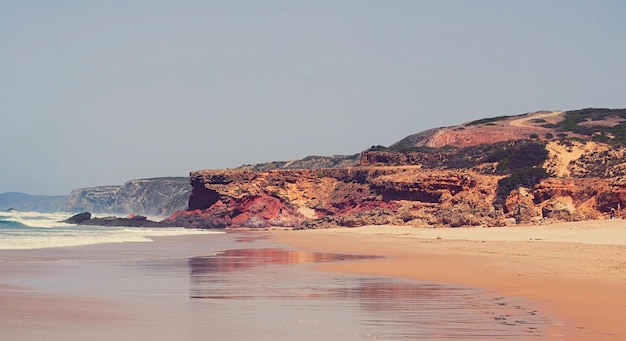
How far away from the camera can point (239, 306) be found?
12.0 m

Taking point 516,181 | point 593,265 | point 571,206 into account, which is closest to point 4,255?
point 593,265

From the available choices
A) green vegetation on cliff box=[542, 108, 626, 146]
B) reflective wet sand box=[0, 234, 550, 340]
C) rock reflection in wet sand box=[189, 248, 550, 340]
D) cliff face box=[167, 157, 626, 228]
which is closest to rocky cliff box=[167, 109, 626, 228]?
cliff face box=[167, 157, 626, 228]

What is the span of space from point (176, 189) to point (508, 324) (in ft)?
481

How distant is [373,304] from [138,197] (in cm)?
14964

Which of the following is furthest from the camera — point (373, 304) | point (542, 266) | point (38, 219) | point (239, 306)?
point (38, 219)

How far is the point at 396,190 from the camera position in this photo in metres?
59.2

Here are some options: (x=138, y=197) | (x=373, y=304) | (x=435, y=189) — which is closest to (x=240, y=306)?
(x=373, y=304)

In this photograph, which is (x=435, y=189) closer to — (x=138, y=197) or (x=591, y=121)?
(x=591, y=121)

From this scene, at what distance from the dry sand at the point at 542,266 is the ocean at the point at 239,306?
2.20 ft

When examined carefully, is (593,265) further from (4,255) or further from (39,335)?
(4,255)

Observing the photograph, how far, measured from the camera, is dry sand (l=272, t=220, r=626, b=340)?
10969 mm

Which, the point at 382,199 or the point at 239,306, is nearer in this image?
the point at 239,306

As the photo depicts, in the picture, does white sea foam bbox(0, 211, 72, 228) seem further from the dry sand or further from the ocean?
the ocean

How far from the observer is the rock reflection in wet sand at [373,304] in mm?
9898
